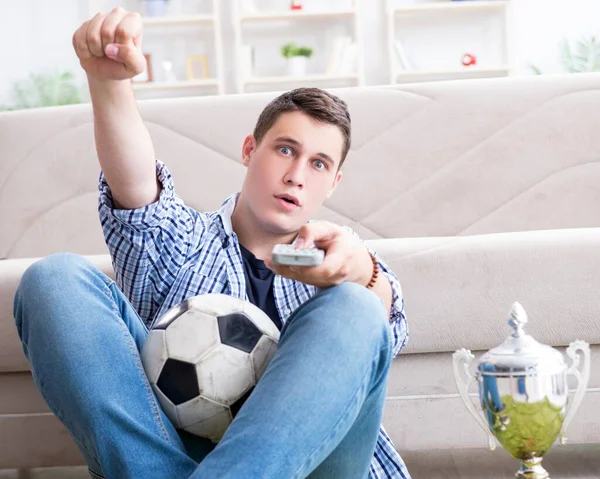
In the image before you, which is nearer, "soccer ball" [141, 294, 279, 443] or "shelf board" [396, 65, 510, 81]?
"soccer ball" [141, 294, 279, 443]

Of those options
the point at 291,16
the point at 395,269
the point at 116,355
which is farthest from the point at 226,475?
the point at 291,16

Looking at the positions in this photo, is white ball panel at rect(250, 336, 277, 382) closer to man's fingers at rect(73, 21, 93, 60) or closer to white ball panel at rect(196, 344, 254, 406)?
white ball panel at rect(196, 344, 254, 406)

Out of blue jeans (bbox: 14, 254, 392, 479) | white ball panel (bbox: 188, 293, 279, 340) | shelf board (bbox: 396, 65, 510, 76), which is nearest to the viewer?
blue jeans (bbox: 14, 254, 392, 479)

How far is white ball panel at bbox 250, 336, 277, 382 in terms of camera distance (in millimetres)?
1061

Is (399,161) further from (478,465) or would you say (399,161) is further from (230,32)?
(230,32)

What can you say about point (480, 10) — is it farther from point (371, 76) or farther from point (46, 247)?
point (46, 247)

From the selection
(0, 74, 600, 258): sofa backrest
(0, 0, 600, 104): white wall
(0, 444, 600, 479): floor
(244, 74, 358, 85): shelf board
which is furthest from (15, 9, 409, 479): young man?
(0, 0, 600, 104): white wall

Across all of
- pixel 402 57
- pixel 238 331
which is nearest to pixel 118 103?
pixel 238 331

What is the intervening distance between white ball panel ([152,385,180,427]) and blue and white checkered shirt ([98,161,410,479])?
25cm

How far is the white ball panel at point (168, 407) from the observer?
3.41ft

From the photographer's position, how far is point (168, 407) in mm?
1042

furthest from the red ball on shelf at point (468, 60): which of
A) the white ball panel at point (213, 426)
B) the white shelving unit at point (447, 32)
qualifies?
the white ball panel at point (213, 426)

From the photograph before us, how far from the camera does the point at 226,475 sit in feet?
2.75

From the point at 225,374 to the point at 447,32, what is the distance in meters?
4.71
